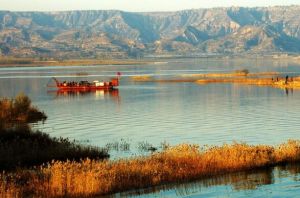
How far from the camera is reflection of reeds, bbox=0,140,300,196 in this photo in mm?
28797

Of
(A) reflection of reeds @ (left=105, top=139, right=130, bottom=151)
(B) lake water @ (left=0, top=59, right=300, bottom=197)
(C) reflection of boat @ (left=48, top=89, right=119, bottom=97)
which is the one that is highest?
(A) reflection of reeds @ (left=105, top=139, right=130, bottom=151)

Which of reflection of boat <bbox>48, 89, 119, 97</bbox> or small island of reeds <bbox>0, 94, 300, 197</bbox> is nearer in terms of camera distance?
small island of reeds <bbox>0, 94, 300, 197</bbox>

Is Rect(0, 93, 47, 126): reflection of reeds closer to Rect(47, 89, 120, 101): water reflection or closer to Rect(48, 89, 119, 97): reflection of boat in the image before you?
Rect(47, 89, 120, 101): water reflection

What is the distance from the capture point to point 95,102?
100438mm

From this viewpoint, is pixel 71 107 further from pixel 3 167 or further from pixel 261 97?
pixel 3 167

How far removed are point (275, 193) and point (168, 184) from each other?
18.3 ft

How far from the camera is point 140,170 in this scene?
32.2 m

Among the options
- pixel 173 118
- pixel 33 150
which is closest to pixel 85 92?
pixel 173 118

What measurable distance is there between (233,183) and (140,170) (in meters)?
5.16

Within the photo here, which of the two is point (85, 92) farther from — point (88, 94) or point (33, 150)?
point (33, 150)

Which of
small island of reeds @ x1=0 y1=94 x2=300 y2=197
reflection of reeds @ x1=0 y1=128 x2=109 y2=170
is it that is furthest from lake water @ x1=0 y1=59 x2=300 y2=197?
reflection of reeds @ x1=0 y1=128 x2=109 y2=170

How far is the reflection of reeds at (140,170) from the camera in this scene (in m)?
28.8

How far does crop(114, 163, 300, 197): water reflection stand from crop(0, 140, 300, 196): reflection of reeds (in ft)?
1.84

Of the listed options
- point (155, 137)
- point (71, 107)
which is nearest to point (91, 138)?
point (155, 137)
